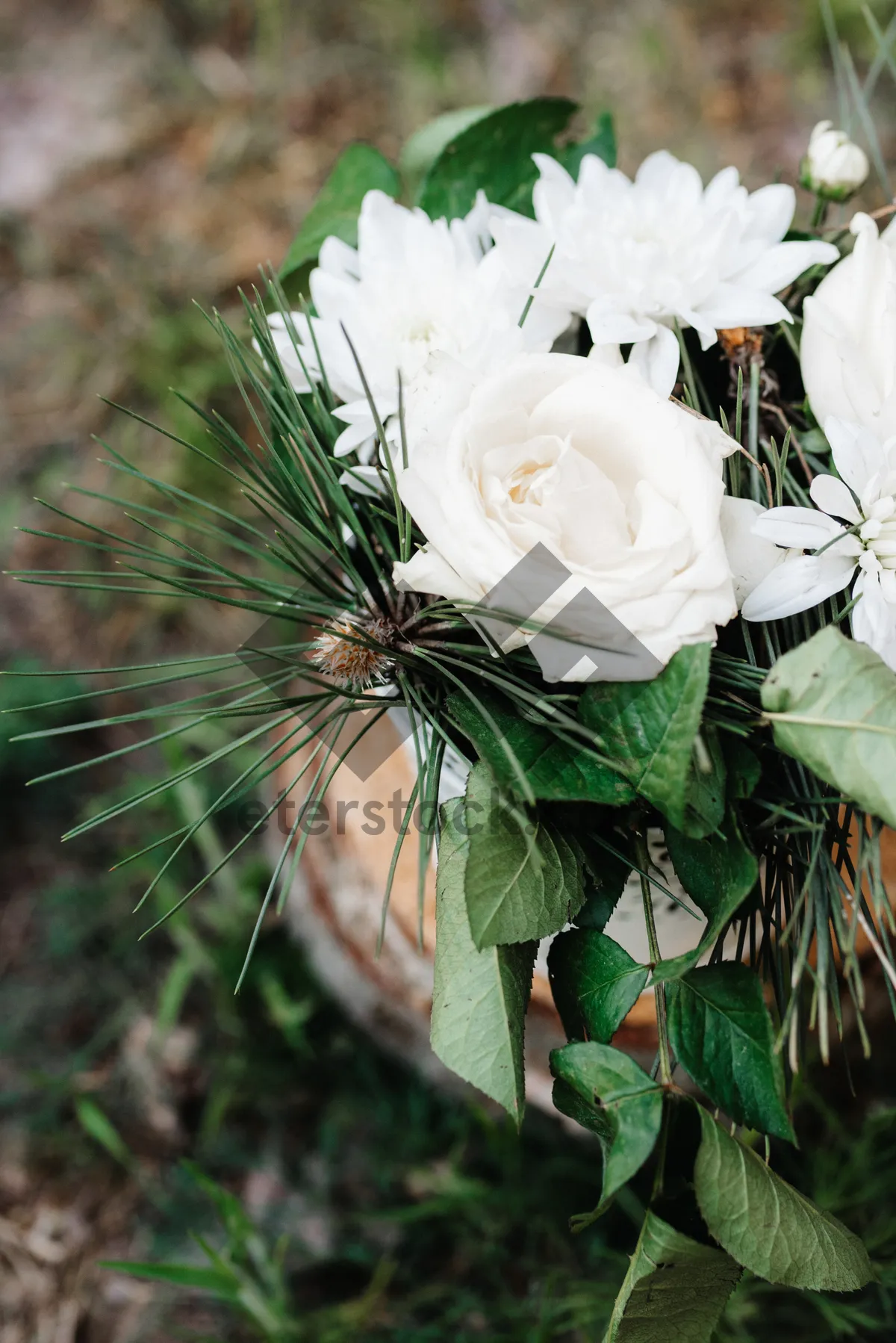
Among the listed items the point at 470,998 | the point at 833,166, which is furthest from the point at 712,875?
the point at 833,166

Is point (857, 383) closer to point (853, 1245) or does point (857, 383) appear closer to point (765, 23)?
point (853, 1245)

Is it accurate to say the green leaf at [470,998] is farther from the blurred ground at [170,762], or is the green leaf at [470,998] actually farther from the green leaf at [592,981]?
the blurred ground at [170,762]

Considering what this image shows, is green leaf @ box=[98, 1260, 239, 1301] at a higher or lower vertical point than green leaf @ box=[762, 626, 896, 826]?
lower

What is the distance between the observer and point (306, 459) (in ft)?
1.62

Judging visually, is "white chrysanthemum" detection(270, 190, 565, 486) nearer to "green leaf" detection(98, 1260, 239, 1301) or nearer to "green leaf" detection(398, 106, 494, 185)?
"green leaf" detection(398, 106, 494, 185)

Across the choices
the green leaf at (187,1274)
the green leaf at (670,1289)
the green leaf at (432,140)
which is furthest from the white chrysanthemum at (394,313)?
the green leaf at (187,1274)

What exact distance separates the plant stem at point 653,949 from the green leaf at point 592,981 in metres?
0.02

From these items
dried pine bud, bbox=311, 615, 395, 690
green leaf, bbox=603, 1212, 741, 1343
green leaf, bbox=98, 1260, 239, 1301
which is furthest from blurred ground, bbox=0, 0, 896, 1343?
dried pine bud, bbox=311, 615, 395, 690

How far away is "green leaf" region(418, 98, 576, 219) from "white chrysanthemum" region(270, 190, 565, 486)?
0.29 feet

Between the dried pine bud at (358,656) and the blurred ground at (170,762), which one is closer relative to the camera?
the dried pine bud at (358,656)

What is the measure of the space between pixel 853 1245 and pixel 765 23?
1.65 meters

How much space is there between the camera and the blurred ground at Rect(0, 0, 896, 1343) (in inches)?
34.2

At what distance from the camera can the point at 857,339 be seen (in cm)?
47

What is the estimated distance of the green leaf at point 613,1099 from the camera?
39 cm
